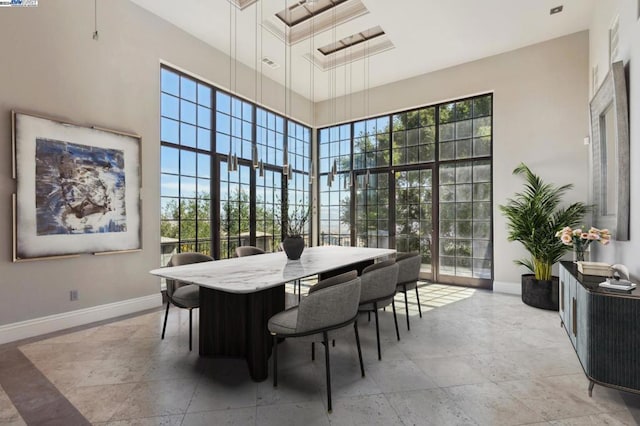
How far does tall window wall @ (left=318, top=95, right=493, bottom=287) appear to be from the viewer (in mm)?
5441

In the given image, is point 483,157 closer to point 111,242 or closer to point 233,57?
point 233,57

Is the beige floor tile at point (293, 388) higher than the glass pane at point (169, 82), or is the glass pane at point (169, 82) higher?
the glass pane at point (169, 82)

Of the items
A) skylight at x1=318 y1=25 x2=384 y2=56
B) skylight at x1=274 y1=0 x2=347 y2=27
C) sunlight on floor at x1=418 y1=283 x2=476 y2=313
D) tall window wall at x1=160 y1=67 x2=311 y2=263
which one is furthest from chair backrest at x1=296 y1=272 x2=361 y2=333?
skylight at x1=318 y1=25 x2=384 y2=56

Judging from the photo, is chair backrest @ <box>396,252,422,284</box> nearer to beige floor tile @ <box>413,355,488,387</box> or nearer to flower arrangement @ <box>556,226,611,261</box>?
beige floor tile @ <box>413,355,488,387</box>

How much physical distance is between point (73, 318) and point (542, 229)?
594 centimetres

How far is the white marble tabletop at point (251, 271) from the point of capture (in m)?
2.20

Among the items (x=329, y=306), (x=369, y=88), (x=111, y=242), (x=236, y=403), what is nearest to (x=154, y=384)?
(x=236, y=403)

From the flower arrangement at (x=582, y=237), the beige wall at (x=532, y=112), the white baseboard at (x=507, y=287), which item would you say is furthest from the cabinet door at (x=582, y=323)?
the beige wall at (x=532, y=112)

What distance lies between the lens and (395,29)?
4512mm

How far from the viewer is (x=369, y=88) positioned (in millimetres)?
→ 6562

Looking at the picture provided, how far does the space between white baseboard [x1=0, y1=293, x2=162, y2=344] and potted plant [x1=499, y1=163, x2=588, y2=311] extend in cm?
513

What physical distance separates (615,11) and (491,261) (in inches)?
141

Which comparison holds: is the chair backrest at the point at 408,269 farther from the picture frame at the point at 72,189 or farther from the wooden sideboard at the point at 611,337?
the picture frame at the point at 72,189

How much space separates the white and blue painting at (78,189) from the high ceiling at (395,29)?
213 cm
